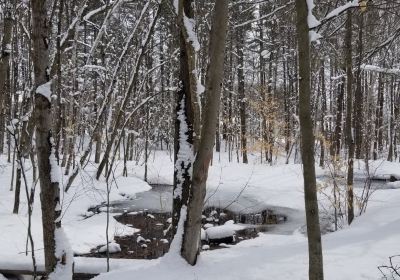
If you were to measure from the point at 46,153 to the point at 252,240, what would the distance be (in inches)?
234

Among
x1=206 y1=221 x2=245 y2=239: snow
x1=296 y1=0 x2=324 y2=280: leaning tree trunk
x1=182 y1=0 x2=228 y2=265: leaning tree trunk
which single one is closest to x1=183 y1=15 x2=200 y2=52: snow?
x1=182 y1=0 x2=228 y2=265: leaning tree trunk

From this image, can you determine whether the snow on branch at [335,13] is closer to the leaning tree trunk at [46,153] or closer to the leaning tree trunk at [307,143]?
the leaning tree trunk at [307,143]

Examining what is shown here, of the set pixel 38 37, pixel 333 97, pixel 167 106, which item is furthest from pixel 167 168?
pixel 333 97

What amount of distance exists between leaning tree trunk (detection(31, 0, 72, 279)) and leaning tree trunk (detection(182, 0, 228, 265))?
1.58 meters

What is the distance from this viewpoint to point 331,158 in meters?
10.3

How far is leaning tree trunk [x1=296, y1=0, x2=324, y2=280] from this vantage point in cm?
400

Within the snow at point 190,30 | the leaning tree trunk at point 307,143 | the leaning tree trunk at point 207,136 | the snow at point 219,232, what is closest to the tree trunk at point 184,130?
the snow at point 190,30

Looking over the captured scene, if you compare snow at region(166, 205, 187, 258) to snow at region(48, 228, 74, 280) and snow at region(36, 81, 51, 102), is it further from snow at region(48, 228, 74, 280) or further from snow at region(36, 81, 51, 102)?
snow at region(36, 81, 51, 102)

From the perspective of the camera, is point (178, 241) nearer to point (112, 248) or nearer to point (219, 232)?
point (112, 248)

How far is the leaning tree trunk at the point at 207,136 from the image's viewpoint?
567 centimetres

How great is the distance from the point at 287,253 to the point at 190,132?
222 centimetres

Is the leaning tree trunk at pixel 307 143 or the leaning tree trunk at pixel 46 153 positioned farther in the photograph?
the leaning tree trunk at pixel 46 153

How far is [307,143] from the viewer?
4.02 m

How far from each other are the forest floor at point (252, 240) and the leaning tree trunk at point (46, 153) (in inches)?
32.7
